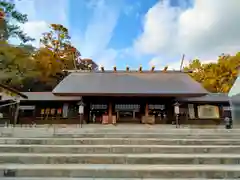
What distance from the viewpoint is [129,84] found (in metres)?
14.4

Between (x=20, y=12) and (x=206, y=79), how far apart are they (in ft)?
62.2

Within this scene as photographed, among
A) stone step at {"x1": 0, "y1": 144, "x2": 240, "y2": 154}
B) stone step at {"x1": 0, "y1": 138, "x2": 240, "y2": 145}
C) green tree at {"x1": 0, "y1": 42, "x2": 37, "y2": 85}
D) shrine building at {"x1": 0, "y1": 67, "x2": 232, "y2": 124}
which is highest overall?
green tree at {"x1": 0, "y1": 42, "x2": 37, "y2": 85}

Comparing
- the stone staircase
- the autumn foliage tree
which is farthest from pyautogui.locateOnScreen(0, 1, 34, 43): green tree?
the autumn foliage tree

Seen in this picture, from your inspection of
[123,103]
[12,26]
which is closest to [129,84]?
[123,103]

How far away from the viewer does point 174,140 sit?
14.3 ft

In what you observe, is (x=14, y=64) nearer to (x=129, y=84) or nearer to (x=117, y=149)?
(x=129, y=84)

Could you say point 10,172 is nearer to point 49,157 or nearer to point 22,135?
point 49,157

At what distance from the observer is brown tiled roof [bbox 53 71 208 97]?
1300cm

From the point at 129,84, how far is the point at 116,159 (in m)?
11.0

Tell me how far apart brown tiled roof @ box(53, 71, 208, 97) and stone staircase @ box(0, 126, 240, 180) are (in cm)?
845

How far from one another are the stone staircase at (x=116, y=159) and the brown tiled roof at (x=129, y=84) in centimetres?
845

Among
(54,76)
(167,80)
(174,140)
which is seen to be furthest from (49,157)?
(54,76)

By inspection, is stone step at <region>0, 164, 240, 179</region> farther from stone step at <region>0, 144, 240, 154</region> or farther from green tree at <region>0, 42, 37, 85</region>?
green tree at <region>0, 42, 37, 85</region>

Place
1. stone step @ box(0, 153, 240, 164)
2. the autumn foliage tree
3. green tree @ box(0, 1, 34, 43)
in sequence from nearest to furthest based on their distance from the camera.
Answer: stone step @ box(0, 153, 240, 164) < green tree @ box(0, 1, 34, 43) < the autumn foliage tree
